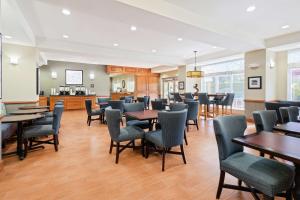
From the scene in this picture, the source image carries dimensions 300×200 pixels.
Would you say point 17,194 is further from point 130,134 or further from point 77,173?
point 130,134

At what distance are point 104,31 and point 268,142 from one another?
4.67 m

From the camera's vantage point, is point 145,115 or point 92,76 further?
point 92,76

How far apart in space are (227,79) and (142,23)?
636 centimetres

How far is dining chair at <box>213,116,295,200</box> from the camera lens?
138 centimetres

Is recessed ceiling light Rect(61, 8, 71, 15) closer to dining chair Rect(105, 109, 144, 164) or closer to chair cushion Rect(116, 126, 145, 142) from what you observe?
dining chair Rect(105, 109, 144, 164)

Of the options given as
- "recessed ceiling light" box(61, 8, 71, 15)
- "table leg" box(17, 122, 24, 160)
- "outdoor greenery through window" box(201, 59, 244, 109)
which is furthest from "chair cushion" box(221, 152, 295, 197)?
"outdoor greenery through window" box(201, 59, 244, 109)

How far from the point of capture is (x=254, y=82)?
581 centimetres

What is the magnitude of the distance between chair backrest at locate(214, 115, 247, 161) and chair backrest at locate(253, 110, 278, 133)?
1.02 ft

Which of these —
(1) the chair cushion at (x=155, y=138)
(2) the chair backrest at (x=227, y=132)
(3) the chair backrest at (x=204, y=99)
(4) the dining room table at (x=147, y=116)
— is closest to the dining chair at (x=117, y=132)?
(1) the chair cushion at (x=155, y=138)

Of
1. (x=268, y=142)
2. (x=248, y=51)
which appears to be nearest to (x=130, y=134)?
(x=268, y=142)

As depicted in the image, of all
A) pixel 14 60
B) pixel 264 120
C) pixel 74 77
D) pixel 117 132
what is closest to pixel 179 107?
pixel 117 132

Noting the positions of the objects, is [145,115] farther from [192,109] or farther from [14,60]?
[14,60]

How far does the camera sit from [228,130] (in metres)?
1.86

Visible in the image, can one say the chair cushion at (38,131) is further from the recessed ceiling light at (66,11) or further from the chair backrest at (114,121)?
the recessed ceiling light at (66,11)
